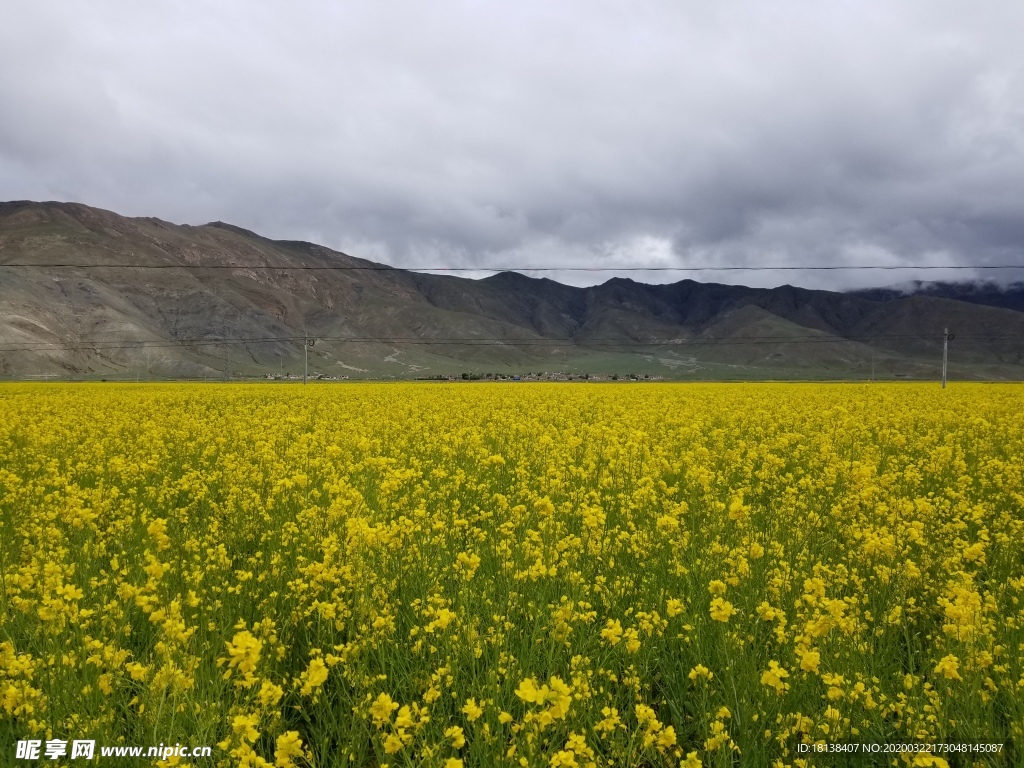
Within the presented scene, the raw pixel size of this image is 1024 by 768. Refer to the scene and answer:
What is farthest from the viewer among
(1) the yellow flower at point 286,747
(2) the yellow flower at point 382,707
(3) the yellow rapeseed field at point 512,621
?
(3) the yellow rapeseed field at point 512,621

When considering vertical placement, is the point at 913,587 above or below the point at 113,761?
above

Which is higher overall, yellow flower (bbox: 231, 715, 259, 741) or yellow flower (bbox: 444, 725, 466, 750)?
yellow flower (bbox: 231, 715, 259, 741)

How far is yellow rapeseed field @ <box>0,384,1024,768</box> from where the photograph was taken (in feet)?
9.88

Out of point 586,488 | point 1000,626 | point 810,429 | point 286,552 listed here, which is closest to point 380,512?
point 286,552

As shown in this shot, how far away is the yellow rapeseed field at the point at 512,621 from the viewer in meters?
3.01

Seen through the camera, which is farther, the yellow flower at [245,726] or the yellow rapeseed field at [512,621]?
the yellow rapeseed field at [512,621]

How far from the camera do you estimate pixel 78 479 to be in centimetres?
869

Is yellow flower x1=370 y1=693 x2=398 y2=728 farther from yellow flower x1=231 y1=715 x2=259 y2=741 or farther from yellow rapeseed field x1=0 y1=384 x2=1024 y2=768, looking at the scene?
yellow flower x1=231 y1=715 x2=259 y2=741

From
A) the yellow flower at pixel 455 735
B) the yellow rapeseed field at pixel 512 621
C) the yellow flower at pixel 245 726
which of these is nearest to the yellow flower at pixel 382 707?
the yellow rapeseed field at pixel 512 621

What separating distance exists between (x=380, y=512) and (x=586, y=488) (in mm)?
2810

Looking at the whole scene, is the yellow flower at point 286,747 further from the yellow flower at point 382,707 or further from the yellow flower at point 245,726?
the yellow flower at point 382,707

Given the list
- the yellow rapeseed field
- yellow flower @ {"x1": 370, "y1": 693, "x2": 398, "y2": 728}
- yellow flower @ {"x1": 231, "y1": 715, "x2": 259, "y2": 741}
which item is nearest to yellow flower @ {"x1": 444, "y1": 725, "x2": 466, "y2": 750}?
the yellow rapeseed field

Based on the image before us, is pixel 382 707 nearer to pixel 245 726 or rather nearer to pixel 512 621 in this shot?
pixel 245 726

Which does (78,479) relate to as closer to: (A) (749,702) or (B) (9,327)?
(A) (749,702)
